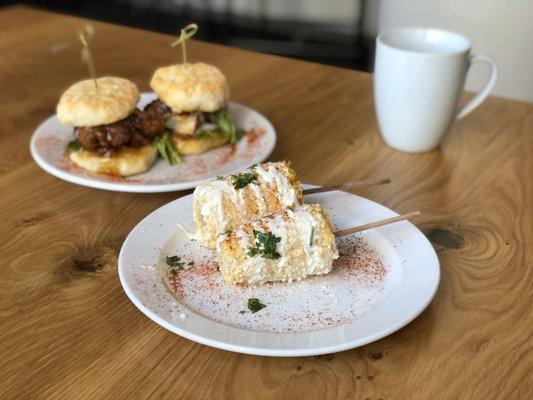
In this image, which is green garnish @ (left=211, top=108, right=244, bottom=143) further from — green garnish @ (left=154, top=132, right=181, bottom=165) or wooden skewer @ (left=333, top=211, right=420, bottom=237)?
wooden skewer @ (left=333, top=211, right=420, bottom=237)

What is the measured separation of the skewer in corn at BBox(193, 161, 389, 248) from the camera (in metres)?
0.98

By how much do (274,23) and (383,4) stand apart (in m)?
0.67

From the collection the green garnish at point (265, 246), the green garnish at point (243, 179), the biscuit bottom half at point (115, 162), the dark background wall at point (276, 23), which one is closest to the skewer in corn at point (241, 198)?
the green garnish at point (243, 179)

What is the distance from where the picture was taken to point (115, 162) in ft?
4.21

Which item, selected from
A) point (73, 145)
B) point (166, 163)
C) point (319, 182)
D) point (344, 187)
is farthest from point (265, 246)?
point (73, 145)

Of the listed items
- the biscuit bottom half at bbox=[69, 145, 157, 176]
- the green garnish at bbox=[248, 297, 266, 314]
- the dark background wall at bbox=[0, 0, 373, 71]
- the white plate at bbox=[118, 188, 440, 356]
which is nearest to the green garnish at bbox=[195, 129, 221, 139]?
the biscuit bottom half at bbox=[69, 145, 157, 176]

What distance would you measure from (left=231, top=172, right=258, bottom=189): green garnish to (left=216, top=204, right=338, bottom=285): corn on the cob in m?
0.10

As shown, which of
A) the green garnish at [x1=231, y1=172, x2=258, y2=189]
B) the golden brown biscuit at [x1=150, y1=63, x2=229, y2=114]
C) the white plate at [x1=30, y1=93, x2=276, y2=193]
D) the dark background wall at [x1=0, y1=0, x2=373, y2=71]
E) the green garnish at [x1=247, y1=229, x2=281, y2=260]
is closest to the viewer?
the green garnish at [x1=247, y1=229, x2=281, y2=260]

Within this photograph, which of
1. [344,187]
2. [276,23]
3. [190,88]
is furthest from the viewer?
[276,23]

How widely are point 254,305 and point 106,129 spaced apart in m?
0.62

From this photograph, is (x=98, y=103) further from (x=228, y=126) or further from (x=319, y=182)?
(x=319, y=182)

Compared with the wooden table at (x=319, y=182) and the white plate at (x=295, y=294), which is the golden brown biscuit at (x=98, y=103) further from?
the white plate at (x=295, y=294)

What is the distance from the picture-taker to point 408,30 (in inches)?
56.1

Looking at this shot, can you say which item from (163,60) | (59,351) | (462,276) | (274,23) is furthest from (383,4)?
(59,351)
